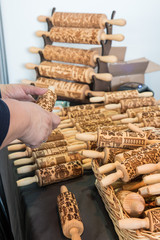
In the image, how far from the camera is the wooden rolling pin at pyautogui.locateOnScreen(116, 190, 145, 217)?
2.30 ft

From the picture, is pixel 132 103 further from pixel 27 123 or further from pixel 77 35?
pixel 27 123

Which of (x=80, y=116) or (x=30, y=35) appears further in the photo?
(x=30, y=35)

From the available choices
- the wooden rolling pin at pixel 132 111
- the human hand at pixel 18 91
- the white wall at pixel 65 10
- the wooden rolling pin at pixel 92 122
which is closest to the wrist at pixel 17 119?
the human hand at pixel 18 91

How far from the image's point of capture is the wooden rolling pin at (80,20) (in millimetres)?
1701

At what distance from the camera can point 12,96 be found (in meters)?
1.09

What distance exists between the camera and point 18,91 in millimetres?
1093

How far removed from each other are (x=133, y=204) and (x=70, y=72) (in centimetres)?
122

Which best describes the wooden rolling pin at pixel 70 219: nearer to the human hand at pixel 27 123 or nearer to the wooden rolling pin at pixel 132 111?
the human hand at pixel 27 123

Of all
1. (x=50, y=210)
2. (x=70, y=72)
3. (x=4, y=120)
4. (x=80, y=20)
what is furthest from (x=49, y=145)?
(x=80, y=20)

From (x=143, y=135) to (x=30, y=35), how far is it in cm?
149

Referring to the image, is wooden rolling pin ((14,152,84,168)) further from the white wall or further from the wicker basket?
the white wall

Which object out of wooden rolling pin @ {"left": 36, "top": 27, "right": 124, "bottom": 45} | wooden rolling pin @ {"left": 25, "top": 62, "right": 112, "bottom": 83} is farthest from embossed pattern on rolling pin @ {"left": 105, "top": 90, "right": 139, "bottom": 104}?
wooden rolling pin @ {"left": 36, "top": 27, "right": 124, "bottom": 45}

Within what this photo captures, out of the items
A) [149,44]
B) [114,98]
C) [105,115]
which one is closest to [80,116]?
[105,115]

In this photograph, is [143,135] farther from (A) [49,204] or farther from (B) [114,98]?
(B) [114,98]
